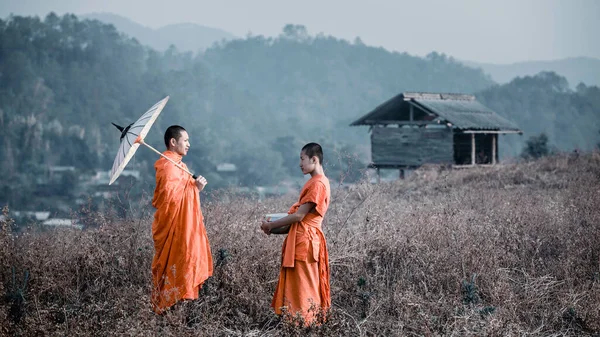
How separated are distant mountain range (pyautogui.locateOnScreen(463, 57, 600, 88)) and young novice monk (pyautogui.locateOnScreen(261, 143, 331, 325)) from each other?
368 feet

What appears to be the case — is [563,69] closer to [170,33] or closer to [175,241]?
[170,33]

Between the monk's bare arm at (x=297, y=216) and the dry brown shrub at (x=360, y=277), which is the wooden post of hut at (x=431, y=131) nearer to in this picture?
the dry brown shrub at (x=360, y=277)

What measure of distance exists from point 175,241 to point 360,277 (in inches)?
79.2

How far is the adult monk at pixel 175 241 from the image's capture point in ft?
15.4

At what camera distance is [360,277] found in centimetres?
585

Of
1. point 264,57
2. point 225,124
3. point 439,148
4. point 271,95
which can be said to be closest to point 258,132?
point 225,124

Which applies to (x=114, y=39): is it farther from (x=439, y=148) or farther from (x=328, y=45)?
(x=439, y=148)

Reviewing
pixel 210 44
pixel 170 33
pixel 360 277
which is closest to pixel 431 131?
pixel 360 277

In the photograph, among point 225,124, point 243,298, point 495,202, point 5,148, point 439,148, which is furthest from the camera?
→ point 225,124

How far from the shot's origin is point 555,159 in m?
16.6

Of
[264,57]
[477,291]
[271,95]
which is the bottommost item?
[477,291]

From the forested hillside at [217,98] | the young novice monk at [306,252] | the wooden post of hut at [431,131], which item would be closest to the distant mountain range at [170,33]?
the forested hillside at [217,98]

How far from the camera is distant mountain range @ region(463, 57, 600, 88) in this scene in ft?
409

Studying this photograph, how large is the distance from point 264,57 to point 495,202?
309 ft
